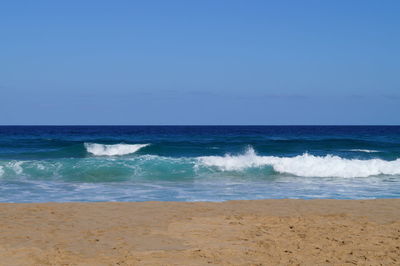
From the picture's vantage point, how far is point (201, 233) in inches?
289

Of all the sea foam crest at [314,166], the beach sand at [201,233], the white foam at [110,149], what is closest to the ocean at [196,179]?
the sea foam crest at [314,166]

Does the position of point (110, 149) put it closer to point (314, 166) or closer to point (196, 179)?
point (196, 179)

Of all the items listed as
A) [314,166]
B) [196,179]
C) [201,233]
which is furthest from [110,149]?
[201,233]

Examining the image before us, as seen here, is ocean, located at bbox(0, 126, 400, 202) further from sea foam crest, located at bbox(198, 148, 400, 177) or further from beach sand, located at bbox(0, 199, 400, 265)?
beach sand, located at bbox(0, 199, 400, 265)

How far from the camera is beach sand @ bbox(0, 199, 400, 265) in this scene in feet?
19.4

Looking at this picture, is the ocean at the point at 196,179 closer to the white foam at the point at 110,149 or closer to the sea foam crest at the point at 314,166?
the sea foam crest at the point at 314,166

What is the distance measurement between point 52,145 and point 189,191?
936 inches

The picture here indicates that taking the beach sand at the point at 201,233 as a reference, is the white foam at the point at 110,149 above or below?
above

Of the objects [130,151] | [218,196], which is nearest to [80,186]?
[218,196]

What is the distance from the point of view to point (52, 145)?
34.3m

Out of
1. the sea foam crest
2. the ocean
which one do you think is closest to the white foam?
the ocean

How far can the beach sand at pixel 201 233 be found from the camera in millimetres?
5910

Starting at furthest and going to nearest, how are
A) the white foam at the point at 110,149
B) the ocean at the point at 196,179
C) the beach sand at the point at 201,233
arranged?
the white foam at the point at 110,149, the ocean at the point at 196,179, the beach sand at the point at 201,233

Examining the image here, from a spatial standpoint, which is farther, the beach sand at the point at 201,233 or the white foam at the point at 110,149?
the white foam at the point at 110,149
